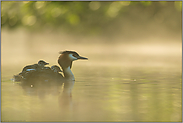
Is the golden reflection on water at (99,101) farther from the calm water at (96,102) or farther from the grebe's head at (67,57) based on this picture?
the grebe's head at (67,57)

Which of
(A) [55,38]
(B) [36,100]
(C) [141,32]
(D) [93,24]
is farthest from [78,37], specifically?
(B) [36,100]

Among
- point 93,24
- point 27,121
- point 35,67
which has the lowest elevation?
point 27,121

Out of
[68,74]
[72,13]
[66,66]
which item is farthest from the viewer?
[72,13]

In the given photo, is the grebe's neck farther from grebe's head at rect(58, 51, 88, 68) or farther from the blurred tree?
the blurred tree

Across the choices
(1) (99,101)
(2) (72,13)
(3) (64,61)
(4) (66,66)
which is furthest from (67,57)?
(2) (72,13)

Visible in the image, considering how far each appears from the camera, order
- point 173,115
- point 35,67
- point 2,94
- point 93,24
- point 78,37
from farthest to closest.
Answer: point 78,37
point 93,24
point 35,67
point 2,94
point 173,115

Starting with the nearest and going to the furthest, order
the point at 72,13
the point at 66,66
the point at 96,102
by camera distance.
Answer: the point at 96,102
the point at 66,66
the point at 72,13

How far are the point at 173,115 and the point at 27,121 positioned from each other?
1949mm

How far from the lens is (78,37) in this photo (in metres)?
28.3

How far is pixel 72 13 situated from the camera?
14633 mm

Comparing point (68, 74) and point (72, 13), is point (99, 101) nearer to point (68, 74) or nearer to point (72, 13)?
point (68, 74)

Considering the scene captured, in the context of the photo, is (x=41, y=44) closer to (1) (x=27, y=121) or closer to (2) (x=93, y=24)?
(2) (x=93, y=24)

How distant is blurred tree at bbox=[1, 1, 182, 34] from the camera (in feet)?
46.6

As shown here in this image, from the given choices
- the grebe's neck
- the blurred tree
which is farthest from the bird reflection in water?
the blurred tree
